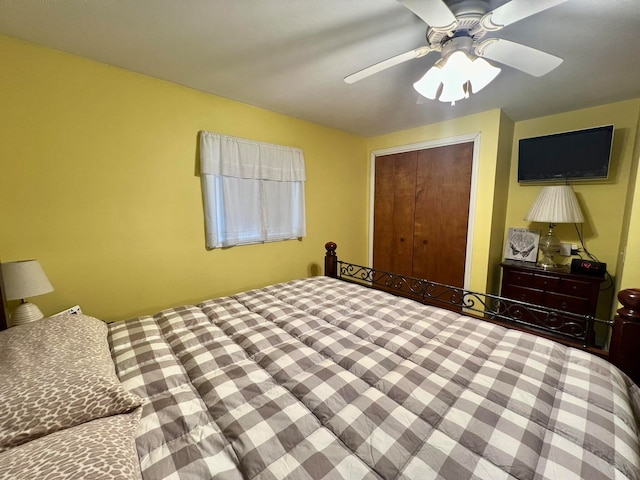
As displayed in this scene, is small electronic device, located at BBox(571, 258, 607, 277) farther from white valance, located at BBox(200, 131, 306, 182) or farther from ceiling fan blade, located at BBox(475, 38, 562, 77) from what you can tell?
white valance, located at BBox(200, 131, 306, 182)

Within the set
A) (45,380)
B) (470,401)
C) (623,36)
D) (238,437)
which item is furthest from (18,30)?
(623,36)

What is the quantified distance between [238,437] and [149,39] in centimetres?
206

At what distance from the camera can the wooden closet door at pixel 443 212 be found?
2.83 m

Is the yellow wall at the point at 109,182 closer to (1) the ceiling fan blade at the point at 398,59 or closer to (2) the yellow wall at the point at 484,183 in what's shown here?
(1) the ceiling fan blade at the point at 398,59

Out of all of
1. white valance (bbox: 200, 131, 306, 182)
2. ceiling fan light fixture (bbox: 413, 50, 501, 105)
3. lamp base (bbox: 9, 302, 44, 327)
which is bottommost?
lamp base (bbox: 9, 302, 44, 327)

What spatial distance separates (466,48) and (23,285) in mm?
2625

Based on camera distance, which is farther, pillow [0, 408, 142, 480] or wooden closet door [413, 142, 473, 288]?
wooden closet door [413, 142, 473, 288]

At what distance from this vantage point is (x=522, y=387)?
955mm

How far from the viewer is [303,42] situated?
1525 millimetres

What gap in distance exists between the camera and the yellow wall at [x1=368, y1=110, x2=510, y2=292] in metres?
2.56

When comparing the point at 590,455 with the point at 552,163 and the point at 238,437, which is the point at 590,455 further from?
the point at 552,163

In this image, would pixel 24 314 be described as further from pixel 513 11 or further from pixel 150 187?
pixel 513 11

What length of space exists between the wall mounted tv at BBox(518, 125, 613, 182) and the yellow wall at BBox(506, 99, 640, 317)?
128 mm

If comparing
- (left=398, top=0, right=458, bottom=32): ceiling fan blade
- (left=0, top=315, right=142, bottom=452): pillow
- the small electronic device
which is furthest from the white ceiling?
(left=0, top=315, right=142, bottom=452): pillow
